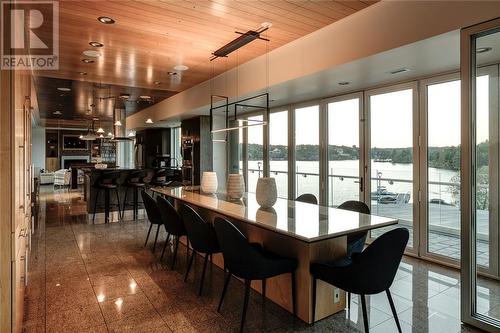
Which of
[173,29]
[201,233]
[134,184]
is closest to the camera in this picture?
[201,233]

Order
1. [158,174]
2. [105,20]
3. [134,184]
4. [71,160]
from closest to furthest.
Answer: [105,20] < [134,184] < [158,174] < [71,160]

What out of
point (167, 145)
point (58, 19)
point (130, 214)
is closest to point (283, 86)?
point (58, 19)

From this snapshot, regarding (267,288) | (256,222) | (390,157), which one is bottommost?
(267,288)

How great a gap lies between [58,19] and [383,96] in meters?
4.41

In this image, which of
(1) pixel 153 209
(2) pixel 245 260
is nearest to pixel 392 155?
(2) pixel 245 260

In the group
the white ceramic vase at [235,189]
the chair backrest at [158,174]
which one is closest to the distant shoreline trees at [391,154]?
the white ceramic vase at [235,189]

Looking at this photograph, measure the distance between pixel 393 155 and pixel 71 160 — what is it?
16.4 metres

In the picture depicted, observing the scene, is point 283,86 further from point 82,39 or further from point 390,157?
point 82,39

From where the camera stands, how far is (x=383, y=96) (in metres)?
4.91

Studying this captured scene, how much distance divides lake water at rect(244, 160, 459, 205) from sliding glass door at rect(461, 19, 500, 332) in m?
1.06

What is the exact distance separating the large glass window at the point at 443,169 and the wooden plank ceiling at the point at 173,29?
6.19 ft

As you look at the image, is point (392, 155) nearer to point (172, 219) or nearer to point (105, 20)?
point (172, 219)

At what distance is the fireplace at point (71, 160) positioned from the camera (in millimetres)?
16359

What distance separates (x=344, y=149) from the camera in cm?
554
